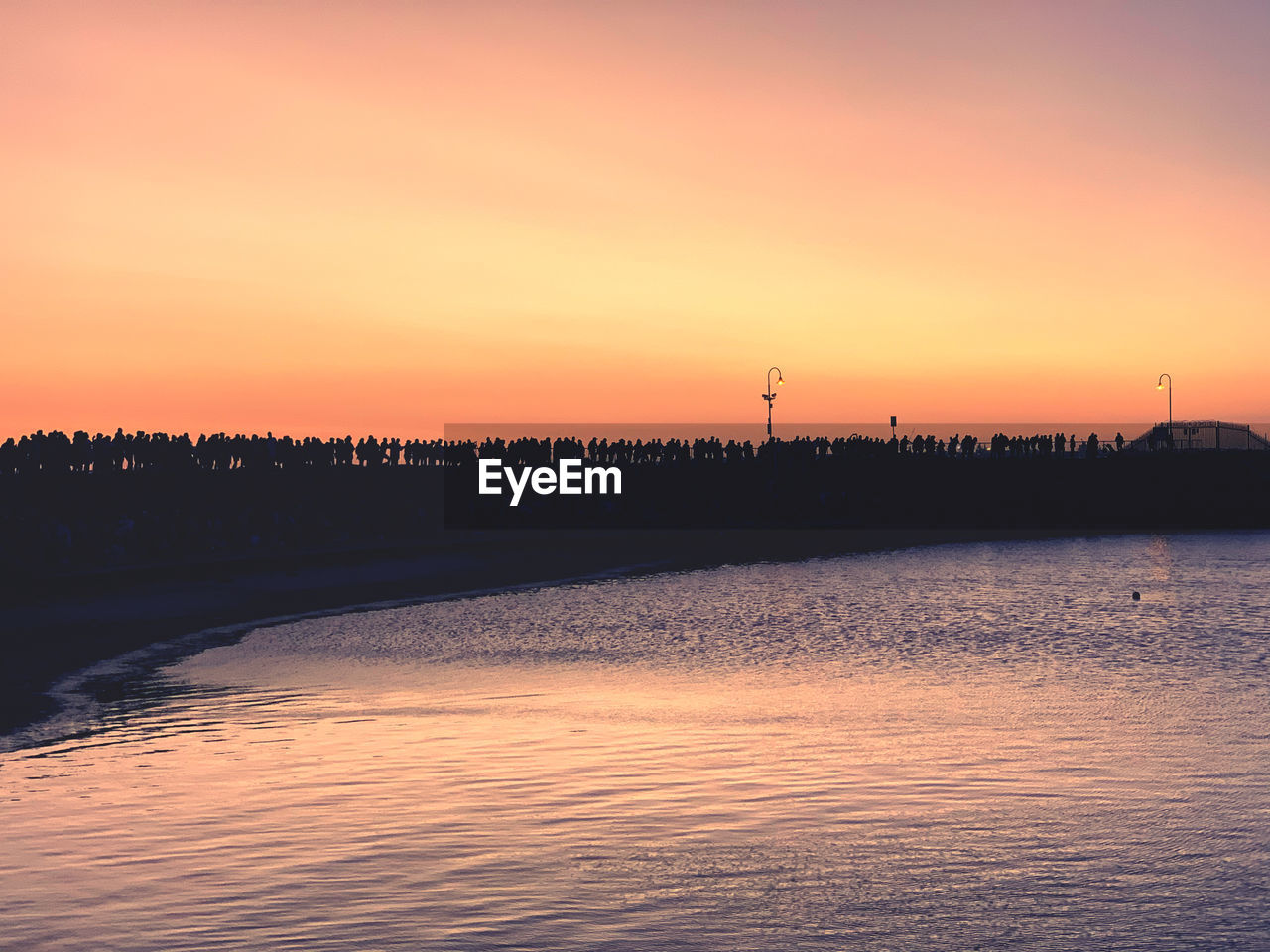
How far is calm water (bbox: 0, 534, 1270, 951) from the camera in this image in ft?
29.6

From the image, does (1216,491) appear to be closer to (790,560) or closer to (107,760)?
(790,560)

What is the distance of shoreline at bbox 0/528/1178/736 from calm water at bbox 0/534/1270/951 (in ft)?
8.35

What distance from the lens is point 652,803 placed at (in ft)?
40.4

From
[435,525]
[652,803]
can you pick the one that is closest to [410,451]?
[435,525]

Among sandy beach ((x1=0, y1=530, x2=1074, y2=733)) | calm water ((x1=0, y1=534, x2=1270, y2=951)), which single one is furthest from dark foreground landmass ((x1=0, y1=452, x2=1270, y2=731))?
calm water ((x1=0, y1=534, x2=1270, y2=951))

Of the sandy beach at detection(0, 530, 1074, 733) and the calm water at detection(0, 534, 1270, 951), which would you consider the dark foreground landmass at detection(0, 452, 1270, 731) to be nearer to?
the sandy beach at detection(0, 530, 1074, 733)

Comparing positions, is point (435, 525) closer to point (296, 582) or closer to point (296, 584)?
point (296, 582)

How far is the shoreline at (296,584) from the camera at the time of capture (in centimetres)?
2528

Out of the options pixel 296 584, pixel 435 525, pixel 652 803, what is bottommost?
pixel 296 584

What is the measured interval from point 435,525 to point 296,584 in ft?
91.5

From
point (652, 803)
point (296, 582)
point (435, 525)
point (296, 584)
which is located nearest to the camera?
point (652, 803)

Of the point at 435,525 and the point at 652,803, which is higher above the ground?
the point at 435,525

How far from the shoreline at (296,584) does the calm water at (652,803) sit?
2.55 m

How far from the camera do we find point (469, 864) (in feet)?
33.9
